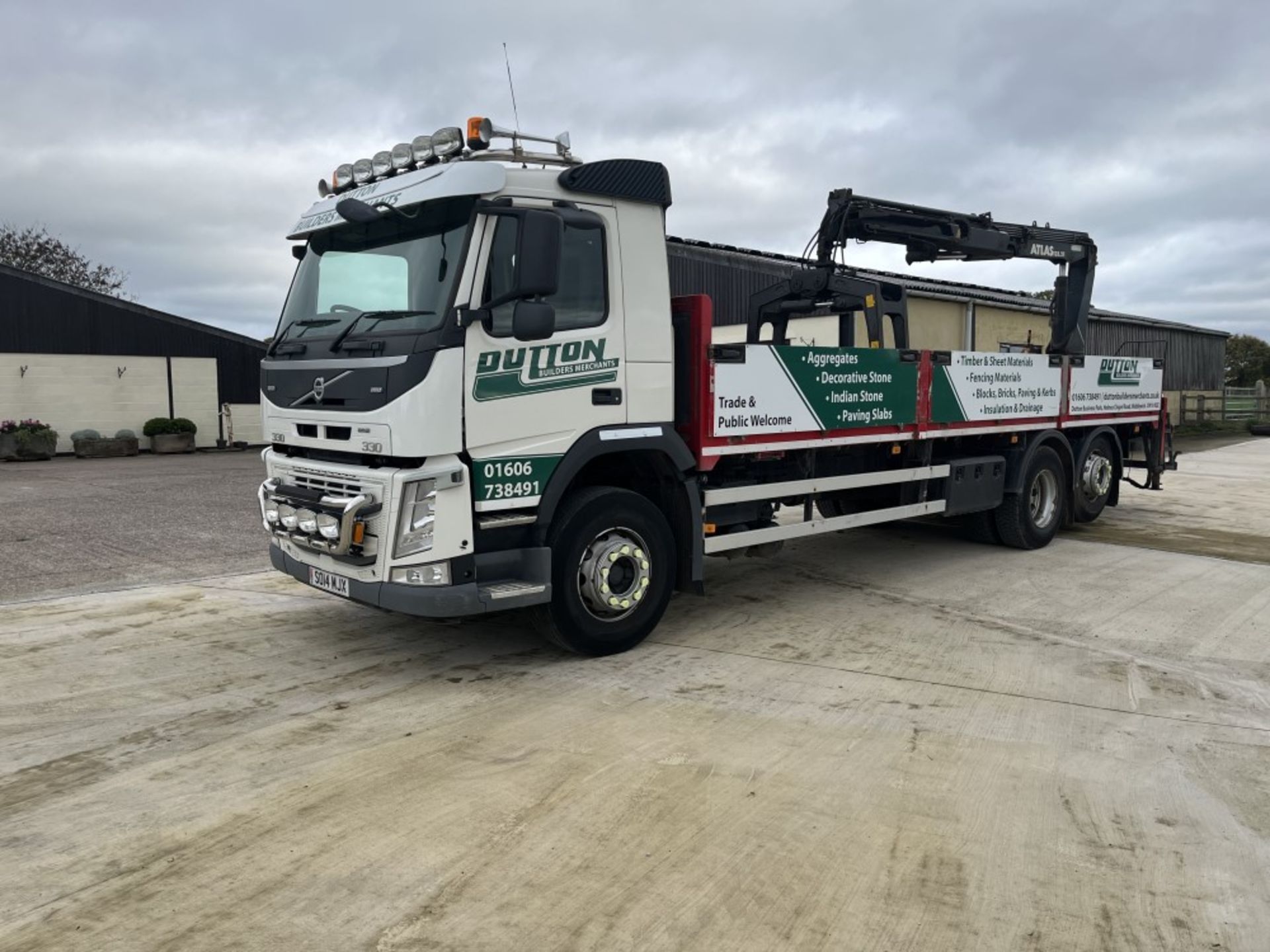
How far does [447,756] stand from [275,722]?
1.05m

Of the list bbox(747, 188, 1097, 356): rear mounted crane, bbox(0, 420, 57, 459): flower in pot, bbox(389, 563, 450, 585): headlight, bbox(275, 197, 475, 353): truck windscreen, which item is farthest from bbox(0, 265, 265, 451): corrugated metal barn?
bbox(389, 563, 450, 585): headlight

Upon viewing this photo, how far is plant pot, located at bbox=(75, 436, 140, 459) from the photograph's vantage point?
75.6ft

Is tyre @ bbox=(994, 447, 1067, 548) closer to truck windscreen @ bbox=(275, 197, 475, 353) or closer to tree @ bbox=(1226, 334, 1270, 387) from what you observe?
truck windscreen @ bbox=(275, 197, 475, 353)

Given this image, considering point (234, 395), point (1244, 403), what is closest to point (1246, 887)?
point (234, 395)

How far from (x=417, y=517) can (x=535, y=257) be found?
1.50m

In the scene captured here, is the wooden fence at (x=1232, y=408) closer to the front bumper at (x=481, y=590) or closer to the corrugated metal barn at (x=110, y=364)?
the corrugated metal barn at (x=110, y=364)

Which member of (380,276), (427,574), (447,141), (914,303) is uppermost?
(914,303)

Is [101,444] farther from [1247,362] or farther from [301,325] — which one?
[1247,362]

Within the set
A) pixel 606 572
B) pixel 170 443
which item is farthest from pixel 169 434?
pixel 606 572

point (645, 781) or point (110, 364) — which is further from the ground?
point (110, 364)

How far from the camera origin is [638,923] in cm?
282

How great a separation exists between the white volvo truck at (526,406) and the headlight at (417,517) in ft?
0.04

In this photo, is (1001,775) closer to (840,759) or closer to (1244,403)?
(840,759)

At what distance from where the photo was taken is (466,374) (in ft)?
15.3
